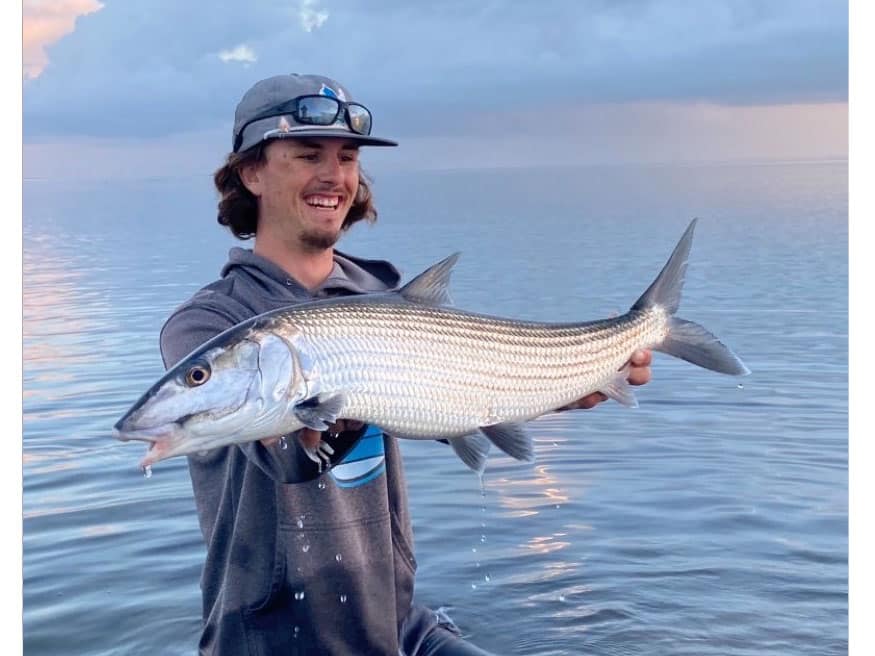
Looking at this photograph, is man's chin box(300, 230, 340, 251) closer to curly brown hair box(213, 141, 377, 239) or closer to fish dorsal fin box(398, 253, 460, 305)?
curly brown hair box(213, 141, 377, 239)

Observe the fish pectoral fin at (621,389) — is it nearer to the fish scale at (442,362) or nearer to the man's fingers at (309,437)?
the fish scale at (442,362)

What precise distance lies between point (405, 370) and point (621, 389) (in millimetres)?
1100

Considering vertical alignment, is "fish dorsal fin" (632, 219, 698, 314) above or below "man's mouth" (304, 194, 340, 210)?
below

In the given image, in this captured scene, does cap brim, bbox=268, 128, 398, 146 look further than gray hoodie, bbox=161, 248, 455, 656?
Yes

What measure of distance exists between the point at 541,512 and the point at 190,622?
2850 millimetres

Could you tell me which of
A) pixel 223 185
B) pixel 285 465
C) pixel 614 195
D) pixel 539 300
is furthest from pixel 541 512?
pixel 614 195

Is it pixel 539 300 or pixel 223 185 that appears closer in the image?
pixel 223 185

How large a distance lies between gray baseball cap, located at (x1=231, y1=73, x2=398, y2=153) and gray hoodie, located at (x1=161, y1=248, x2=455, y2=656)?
55 centimetres

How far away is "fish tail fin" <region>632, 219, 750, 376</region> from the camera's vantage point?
471 cm

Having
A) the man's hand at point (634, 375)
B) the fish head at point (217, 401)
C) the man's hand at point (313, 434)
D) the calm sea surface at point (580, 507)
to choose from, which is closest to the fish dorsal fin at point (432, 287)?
the man's hand at point (313, 434)

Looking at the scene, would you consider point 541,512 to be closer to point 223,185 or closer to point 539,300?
point 223,185

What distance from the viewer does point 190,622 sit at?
22.2 ft

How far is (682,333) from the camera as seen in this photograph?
4.77 metres

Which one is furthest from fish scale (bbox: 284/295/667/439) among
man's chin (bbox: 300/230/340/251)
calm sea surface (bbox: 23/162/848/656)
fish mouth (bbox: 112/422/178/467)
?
calm sea surface (bbox: 23/162/848/656)
